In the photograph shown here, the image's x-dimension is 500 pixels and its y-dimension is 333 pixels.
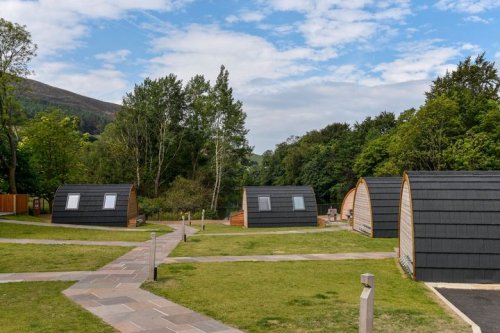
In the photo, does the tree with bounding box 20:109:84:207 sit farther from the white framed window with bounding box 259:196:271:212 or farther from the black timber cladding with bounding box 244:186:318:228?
the white framed window with bounding box 259:196:271:212

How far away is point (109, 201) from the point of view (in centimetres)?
2784

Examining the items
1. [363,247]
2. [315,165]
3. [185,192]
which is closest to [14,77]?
[185,192]

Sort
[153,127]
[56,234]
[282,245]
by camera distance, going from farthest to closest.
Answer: [153,127], [56,234], [282,245]

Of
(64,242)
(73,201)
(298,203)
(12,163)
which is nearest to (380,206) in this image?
(298,203)

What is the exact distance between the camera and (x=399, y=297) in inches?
367

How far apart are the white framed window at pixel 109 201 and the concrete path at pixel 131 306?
16.4m

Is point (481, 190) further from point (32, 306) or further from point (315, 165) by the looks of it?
point (315, 165)

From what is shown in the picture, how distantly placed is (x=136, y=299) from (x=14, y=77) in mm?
28903

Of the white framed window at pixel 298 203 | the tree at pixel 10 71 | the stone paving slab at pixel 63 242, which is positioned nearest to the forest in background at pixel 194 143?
the tree at pixel 10 71

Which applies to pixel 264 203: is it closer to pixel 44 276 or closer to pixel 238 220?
pixel 238 220

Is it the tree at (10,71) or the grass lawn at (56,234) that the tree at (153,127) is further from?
the grass lawn at (56,234)

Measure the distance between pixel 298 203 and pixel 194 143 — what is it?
2535 cm

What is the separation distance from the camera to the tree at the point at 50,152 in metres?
35.9

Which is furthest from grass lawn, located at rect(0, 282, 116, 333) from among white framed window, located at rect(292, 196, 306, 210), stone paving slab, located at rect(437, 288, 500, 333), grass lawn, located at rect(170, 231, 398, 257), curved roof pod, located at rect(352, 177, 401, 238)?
white framed window, located at rect(292, 196, 306, 210)
